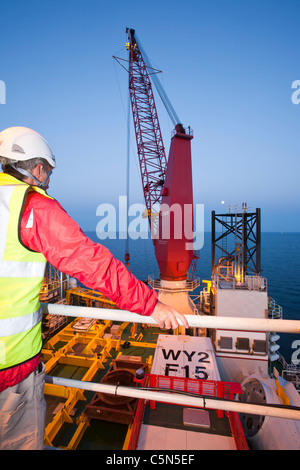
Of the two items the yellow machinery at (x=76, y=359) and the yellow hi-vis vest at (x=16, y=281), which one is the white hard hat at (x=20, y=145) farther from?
the yellow machinery at (x=76, y=359)

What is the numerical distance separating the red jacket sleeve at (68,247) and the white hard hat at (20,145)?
0.41 meters

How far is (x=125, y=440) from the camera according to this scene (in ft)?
23.6

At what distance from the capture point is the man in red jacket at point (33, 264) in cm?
128

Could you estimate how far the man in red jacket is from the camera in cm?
128

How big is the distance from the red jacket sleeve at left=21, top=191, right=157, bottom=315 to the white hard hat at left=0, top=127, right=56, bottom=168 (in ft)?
1.34

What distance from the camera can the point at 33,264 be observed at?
4.66ft

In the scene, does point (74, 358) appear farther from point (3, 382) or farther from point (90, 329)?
point (3, 382)

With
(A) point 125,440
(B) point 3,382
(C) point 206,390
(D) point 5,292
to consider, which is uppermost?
(D) point 5,292

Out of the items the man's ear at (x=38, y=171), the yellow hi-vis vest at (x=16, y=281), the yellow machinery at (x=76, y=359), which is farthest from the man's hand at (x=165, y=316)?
the yellow machinery at (x=76, y=359)

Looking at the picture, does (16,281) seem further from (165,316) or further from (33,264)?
(165,316)

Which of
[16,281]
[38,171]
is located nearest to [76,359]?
[16,281]

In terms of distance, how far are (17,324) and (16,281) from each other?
286 mm
